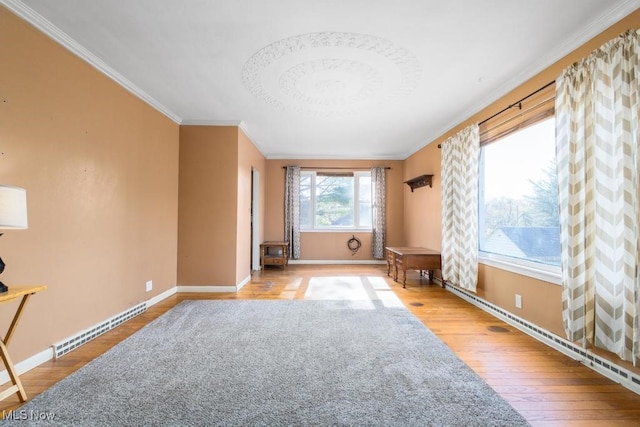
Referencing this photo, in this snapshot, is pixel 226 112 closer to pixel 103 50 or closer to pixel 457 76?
pixel 103 50

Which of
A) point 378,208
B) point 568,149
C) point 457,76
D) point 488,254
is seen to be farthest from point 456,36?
point 378,208

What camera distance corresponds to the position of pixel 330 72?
2750mm

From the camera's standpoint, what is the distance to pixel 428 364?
6.90ft

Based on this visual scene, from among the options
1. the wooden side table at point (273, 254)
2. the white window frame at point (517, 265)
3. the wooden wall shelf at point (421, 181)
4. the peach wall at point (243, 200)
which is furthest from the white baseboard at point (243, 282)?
the wooden wall shelf at point (421, 181)

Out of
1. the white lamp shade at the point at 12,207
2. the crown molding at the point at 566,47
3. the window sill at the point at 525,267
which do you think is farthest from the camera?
the window sill at the point at 525,267

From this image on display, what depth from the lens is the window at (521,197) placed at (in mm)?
2598

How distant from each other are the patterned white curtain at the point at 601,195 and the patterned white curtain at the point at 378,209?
14.0 feet

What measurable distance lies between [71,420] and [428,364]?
2.21 meters

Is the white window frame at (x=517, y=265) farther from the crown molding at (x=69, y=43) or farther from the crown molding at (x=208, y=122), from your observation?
the crown molding at (x=69, y=43)

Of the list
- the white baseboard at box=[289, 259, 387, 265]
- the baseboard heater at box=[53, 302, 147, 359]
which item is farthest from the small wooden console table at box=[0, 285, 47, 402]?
the white baseboard at box=[289, 259, 387, 265]

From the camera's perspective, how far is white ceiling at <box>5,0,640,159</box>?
194cm

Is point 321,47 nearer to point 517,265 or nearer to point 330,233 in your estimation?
point 517,265

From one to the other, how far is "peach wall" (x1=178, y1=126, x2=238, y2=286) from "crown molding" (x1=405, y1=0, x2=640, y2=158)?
11.0ft

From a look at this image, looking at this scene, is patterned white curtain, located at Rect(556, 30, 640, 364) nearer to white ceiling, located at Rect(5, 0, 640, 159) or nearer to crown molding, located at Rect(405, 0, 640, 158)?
crown molding, located at Rect(405, 0, 640, 158)
